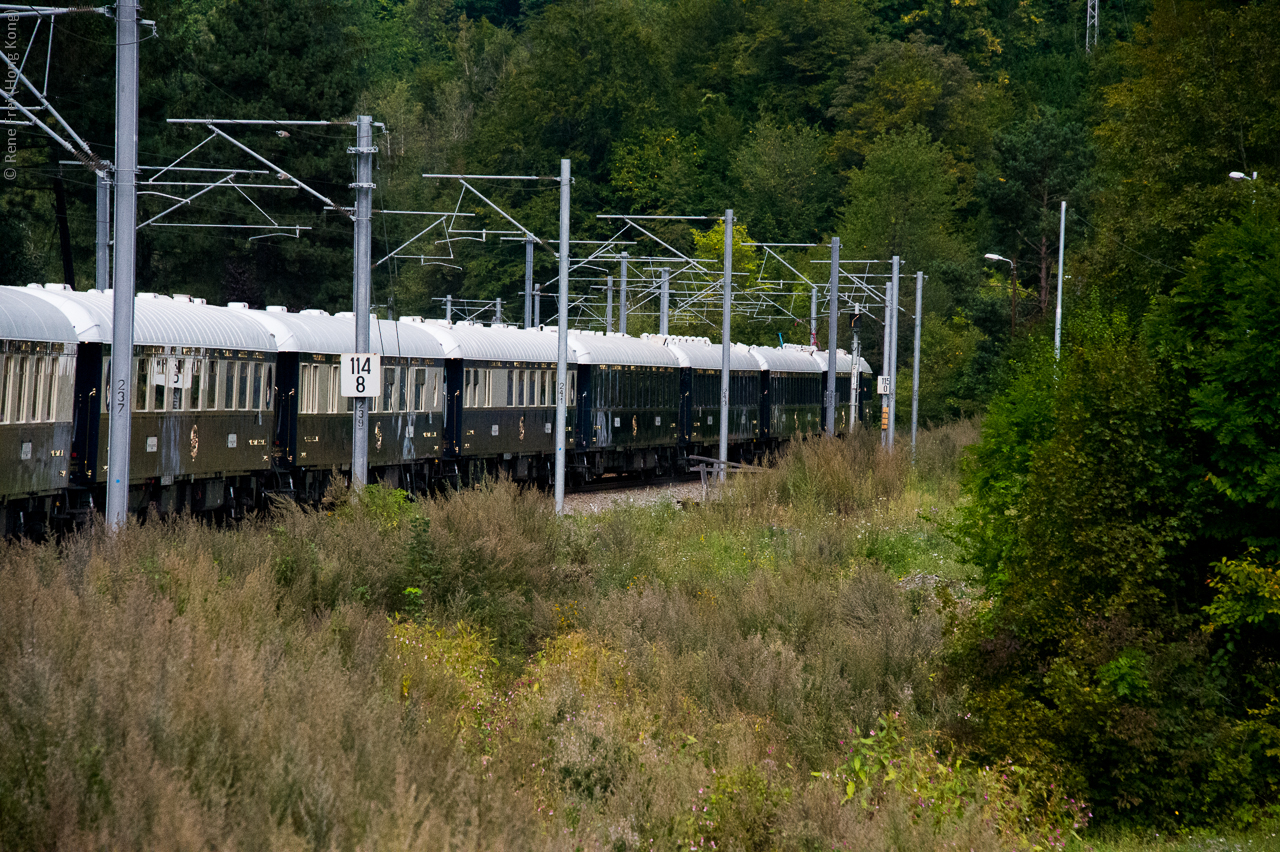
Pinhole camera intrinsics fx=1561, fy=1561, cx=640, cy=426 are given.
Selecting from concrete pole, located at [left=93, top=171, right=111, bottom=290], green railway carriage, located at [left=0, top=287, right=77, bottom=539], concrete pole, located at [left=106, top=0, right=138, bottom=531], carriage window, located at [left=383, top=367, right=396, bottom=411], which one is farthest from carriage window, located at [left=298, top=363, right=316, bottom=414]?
concrete pole, located at [left=106, top=0, right=138, bottom=531]

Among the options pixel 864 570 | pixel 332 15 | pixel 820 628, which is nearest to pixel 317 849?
pixel 820 628

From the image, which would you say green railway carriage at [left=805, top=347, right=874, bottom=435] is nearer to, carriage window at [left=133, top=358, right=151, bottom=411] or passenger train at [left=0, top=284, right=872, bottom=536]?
passenger train at [left=0, top=284, right=872, bottom=536]

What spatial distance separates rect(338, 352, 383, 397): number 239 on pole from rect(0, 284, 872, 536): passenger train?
1972mm

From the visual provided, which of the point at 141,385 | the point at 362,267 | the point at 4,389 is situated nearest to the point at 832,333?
the point at 362,267

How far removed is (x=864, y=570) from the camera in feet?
55.6

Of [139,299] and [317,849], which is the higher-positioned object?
[139,299]

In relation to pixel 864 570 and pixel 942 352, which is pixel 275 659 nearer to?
pixel 864 570

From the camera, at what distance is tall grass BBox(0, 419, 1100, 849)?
6.10 m

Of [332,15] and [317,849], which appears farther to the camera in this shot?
[332,15]

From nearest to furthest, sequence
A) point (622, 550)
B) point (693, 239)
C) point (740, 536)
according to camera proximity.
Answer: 1. point (622, 550)
2. point (740, 536)
3. point (693, 239)

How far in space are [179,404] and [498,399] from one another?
12302mm

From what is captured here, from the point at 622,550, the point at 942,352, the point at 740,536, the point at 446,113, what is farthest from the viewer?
the point at 446,113

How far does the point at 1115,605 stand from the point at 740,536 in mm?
11576

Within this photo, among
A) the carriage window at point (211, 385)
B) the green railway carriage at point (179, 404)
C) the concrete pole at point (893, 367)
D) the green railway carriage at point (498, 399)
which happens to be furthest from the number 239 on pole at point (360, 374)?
the concrete pole at point (893, 367)
